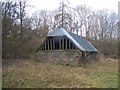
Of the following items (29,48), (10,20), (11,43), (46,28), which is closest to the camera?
(10,20)

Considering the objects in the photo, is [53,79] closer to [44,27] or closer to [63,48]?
[63,48]

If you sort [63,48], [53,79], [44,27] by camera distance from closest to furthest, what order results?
[53,79]
[63,48]
[44,27]

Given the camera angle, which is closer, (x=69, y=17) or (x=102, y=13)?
(x=69, y=17)

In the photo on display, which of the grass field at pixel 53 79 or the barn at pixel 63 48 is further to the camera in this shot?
the barn at pixel 63 48

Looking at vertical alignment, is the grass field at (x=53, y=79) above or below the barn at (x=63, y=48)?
below

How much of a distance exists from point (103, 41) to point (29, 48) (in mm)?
20451

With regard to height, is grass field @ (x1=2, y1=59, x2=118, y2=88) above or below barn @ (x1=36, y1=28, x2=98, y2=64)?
below

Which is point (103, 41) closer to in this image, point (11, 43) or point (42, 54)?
point (42, 54)

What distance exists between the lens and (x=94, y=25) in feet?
170

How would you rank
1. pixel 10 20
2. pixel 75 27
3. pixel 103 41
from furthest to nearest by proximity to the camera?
pixel 75 27
pixel 103 41
pixel 10 20

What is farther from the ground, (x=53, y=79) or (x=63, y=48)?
(x=63, y=48)

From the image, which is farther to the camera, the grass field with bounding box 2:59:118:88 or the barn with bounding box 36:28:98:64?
the barn with bounding box 36:28:98:64

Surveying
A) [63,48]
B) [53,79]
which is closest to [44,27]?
[63,48]

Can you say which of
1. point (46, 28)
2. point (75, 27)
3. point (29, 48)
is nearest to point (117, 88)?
point (29, 48)
